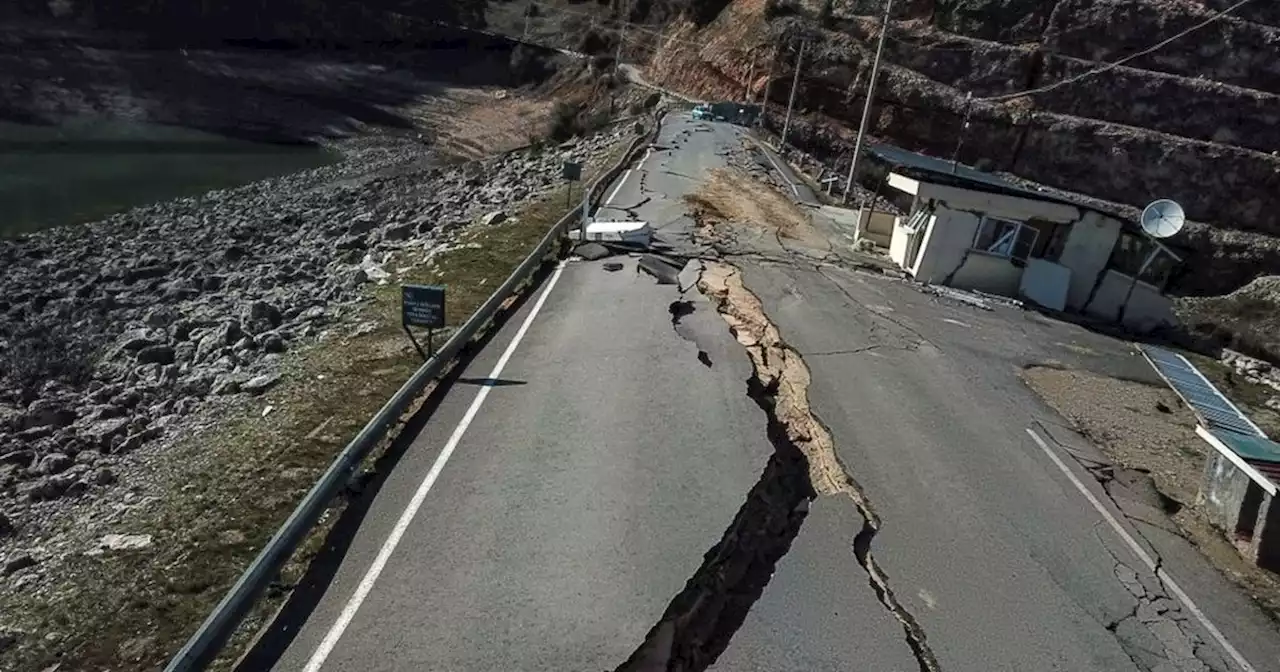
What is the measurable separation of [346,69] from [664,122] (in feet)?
140

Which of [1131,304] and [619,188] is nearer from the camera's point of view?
[1131,304]

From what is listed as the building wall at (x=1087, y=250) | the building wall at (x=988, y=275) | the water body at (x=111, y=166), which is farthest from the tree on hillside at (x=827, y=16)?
the building wall at (x=988, y=275)

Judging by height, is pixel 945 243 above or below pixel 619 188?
above

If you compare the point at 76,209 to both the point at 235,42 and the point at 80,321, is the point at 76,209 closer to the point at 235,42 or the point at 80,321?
the point at 80,321

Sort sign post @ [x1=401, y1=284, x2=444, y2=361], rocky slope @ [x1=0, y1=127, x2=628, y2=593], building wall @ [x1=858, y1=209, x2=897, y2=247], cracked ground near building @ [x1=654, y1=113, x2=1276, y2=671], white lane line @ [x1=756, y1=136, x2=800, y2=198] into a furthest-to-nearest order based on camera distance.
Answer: white lane line @ [x1=756, y1=136, x2=800, y2=198] < building wall @ [x1=858, y1=209, x2=897, y2=247] < sign post @ [x1=401, y1=284, x2=444, y2=361] < rocky slope @ [x1=0, y1=127, x2=628, y2=593] < cracked ground near building @ [x1=654, y1=113, x2=1276, y2=671]

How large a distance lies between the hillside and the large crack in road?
40.2 meters

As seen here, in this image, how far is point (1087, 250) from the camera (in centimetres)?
2167

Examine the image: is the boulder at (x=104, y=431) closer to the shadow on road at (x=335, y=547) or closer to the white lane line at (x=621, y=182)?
the shadow on road at (x=335, y=547)

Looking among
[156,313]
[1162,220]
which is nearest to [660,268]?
[156,313]

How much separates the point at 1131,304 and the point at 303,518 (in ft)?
65.3

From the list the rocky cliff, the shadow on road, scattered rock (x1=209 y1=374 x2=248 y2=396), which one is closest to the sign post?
the shadow on road

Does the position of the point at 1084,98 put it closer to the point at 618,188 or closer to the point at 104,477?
the point at 618,188

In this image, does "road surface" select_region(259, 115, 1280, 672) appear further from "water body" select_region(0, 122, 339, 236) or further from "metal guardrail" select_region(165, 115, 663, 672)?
"water body" select_region(0, 122, 339, 236)

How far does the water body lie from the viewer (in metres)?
34.3
